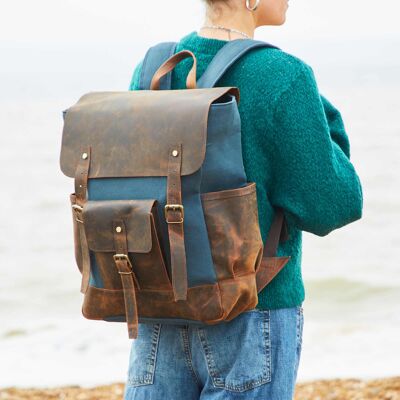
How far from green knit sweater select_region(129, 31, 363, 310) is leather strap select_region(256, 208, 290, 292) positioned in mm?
15

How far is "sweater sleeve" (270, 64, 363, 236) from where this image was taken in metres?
1.74

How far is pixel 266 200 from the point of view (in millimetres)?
1819

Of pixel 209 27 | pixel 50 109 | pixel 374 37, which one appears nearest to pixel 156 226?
pixel 209 27

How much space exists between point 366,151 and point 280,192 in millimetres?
11259

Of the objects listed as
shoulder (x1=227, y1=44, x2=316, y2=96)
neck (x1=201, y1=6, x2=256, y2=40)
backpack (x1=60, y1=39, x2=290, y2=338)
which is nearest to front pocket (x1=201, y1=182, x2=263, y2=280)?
backpack (x1=60, y1=39, x2=290, y2=338)

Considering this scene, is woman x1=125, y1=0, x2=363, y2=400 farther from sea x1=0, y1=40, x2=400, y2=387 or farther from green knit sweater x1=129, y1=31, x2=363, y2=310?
sea x1=0, y1=40, x2=400, y2=387

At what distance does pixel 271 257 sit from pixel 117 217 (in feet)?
1.15

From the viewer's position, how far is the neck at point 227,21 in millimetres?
1911


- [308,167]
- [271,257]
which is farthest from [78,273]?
[308,167]

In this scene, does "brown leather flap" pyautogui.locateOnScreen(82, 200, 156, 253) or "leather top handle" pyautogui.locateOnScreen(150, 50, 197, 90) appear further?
"leather top handle" pyautogui.locateOnScreen(150, 50, 197, 90)

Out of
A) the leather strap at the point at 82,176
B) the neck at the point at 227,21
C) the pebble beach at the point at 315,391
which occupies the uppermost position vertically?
the neck at the point at 227,21

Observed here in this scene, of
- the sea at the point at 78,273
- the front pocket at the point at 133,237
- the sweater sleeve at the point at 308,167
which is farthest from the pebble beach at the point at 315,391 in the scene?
the front pocket at the point at 133,237

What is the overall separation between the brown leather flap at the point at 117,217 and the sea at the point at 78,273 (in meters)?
2.86

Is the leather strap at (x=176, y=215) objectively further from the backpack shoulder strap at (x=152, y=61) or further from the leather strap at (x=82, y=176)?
the backpack shoulder strap at (x=152, y=61)
